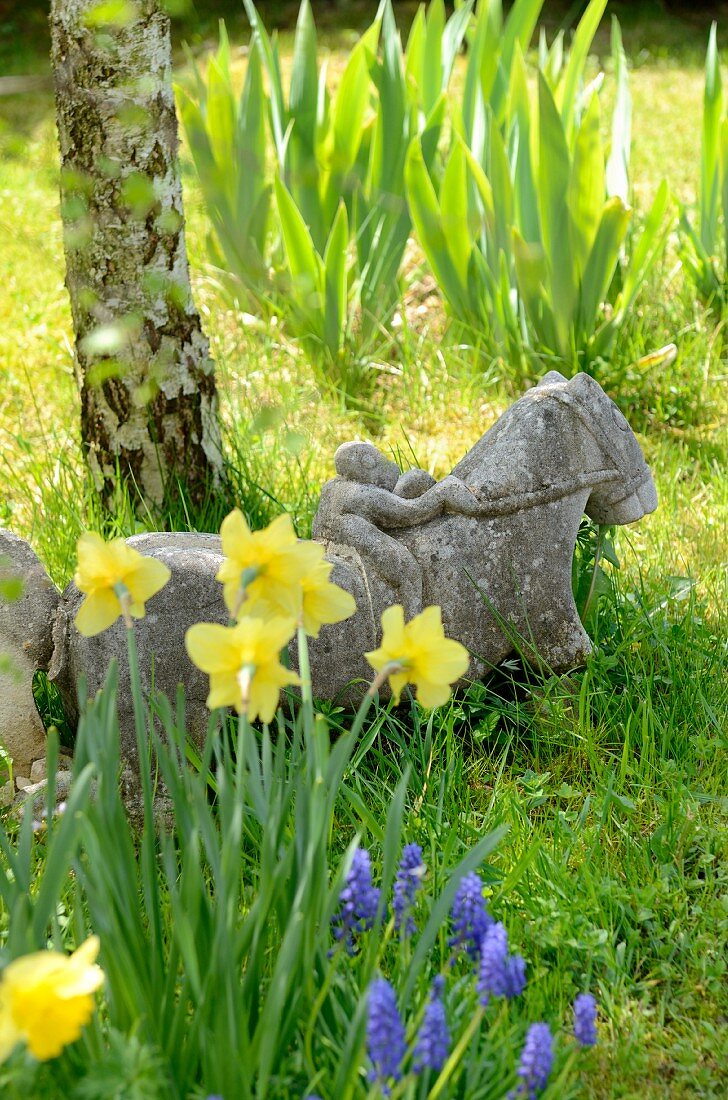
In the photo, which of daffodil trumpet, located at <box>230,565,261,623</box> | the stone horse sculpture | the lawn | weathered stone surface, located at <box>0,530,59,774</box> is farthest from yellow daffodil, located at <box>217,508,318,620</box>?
weathered stone surface, located at <box>0,530,59,774</box>

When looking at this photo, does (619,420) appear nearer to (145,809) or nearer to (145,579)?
(145,579)

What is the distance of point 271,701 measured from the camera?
4.32 feet

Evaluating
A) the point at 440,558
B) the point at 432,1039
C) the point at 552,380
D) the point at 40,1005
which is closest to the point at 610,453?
the point at 552,380

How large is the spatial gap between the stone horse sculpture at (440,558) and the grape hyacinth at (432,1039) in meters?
0.92

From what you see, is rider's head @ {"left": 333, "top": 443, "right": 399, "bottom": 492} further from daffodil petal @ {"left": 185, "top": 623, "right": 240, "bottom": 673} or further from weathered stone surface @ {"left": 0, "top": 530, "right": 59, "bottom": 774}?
daffodil petal @ {"left": 185, "top": 623, "right": 240, "bottom": 673}

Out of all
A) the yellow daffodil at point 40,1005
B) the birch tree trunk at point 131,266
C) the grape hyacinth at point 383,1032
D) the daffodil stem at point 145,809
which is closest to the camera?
the yellow daffodil at point 40,1005

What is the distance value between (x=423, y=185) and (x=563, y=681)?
2032 millimetres

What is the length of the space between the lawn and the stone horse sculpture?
0.49ft

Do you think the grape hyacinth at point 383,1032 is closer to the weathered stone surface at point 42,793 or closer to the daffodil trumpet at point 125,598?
the daffodil trumpet at point 125,598

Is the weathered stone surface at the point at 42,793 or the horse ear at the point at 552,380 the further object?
the horse ear at the point at 552,380

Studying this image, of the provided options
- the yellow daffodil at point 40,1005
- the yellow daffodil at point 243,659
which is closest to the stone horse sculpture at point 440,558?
the yellow daffodil at point 243,659

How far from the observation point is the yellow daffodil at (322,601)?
146 centimetres

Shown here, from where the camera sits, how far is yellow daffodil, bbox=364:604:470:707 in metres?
1.37

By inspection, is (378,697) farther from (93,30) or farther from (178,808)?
(93,30)
